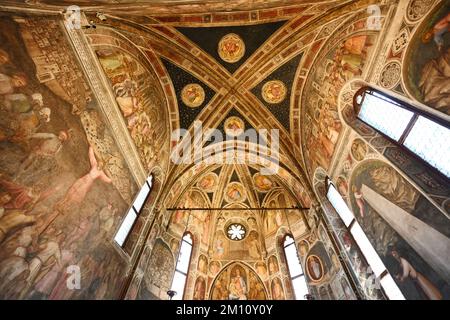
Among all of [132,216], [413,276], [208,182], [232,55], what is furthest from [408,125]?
[208,182]

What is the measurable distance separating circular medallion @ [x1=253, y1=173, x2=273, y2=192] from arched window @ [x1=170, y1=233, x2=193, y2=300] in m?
5.52

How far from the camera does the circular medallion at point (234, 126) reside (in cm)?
1324

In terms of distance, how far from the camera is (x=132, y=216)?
30.3ft

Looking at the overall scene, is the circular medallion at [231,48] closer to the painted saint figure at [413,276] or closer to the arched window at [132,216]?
the arched window at [132,216]

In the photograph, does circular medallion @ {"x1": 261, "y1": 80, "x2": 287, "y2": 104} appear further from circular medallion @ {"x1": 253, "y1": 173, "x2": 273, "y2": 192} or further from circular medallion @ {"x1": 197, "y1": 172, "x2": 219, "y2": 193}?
circular medallion @ {"x1": 197, "y1": 172, "x2": 219, "y2": 193}

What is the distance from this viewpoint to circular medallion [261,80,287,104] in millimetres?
11930

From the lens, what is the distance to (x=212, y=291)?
12.2 meters

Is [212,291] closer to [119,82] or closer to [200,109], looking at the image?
[200,109]

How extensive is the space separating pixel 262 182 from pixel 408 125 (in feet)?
32.5

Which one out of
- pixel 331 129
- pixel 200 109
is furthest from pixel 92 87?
pixel 331 129

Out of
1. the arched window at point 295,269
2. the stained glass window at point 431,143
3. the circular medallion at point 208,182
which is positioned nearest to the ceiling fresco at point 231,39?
the circular medallion at point 208,182

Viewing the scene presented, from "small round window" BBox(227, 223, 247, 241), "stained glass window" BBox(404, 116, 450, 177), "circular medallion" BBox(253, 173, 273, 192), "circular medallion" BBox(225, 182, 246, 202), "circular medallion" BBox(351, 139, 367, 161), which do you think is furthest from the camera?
"circular medallion" BBox(225, 182, 246, 202)

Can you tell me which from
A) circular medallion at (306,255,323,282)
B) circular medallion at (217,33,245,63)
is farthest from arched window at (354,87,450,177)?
circular medallion at (306,255,323,282)

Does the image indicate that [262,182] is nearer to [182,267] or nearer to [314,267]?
[314,267]
